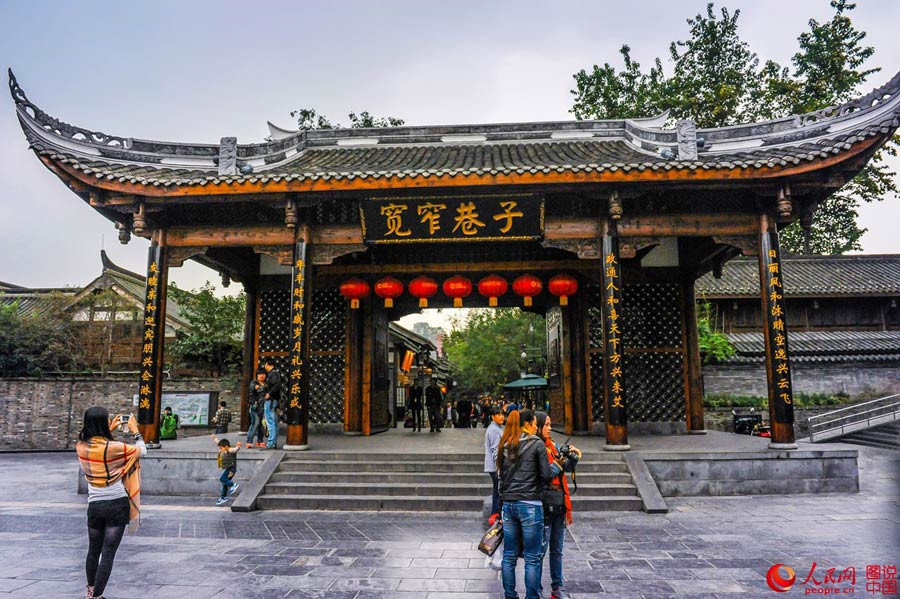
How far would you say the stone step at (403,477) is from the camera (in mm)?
7801

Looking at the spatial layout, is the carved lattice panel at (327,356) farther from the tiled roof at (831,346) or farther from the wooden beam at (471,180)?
the tiled roof at (831,346)

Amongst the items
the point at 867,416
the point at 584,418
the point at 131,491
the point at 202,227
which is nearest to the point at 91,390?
the point at 202,227

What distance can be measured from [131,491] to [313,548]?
2.07 metres

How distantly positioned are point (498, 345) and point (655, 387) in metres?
21.1

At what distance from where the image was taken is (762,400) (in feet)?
57.4

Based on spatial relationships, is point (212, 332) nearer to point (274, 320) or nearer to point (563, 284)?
point (274, 320)

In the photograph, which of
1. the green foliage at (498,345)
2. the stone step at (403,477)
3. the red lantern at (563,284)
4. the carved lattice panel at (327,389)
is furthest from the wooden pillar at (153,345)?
the green foliage at (498,345)

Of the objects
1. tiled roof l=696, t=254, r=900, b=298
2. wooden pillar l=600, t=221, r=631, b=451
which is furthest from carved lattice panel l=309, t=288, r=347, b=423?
tiled roof l=696, t=254, r=900, b=298

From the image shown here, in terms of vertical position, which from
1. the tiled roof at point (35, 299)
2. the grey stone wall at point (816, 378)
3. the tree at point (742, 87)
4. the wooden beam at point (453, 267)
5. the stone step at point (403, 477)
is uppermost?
the tree at point (742, 87)

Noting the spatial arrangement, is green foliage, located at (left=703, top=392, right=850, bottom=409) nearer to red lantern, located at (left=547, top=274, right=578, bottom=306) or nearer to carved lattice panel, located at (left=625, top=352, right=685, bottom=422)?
carved lattice panel, located at (left=625, top=352, right=685, bottom=422)

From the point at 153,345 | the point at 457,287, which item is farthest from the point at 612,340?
the point at 153,345

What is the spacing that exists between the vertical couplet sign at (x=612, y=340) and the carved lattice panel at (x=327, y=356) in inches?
218

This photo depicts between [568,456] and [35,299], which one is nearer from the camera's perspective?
[568,456]

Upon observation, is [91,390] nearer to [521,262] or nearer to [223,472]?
[223,472]
